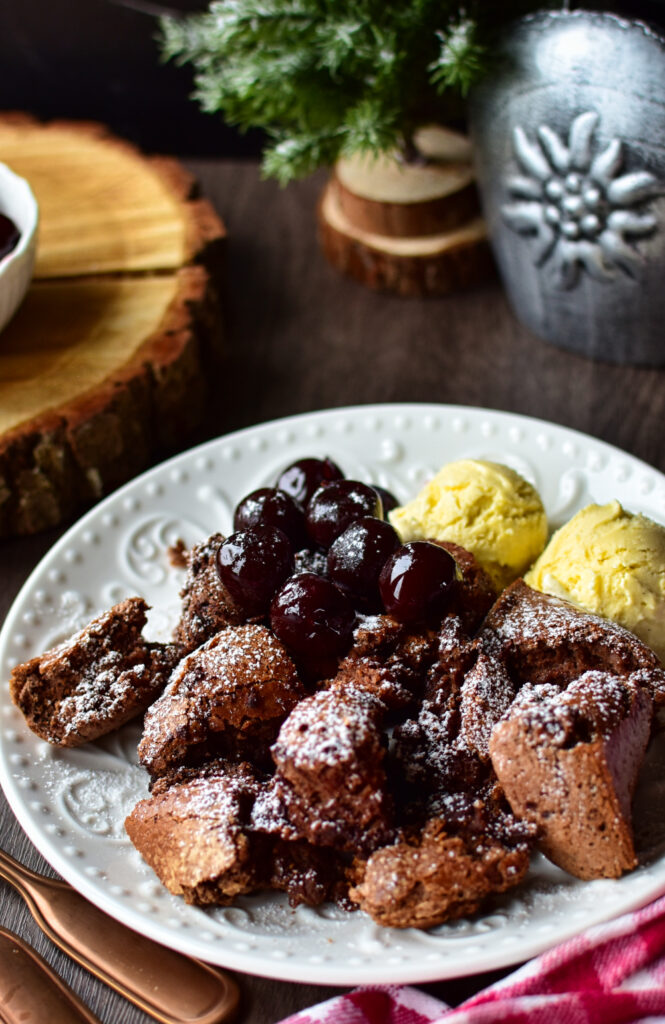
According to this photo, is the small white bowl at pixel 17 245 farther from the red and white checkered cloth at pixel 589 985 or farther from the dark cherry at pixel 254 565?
the red and white checkered cloth at pixel 589 985

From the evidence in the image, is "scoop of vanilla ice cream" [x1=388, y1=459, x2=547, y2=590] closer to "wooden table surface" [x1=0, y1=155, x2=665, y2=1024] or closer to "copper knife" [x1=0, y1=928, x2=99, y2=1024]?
"wooden table surface" [x1=0, y1=155, x2=665, y2=1024]

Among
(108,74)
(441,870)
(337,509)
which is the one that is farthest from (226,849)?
(108,74)

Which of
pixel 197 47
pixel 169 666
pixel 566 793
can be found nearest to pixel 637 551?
pixel 566 793

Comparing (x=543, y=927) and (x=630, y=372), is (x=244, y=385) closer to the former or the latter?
(x=630, y=372)

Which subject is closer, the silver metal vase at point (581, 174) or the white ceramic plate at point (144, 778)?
the white ceramic plate at point (144, 778)

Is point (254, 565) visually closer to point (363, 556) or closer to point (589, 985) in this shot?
point (363, 556)

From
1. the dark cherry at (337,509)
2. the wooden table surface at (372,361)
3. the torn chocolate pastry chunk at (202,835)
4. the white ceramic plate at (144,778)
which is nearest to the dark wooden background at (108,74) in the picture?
the wooden table surface at (372,361)
